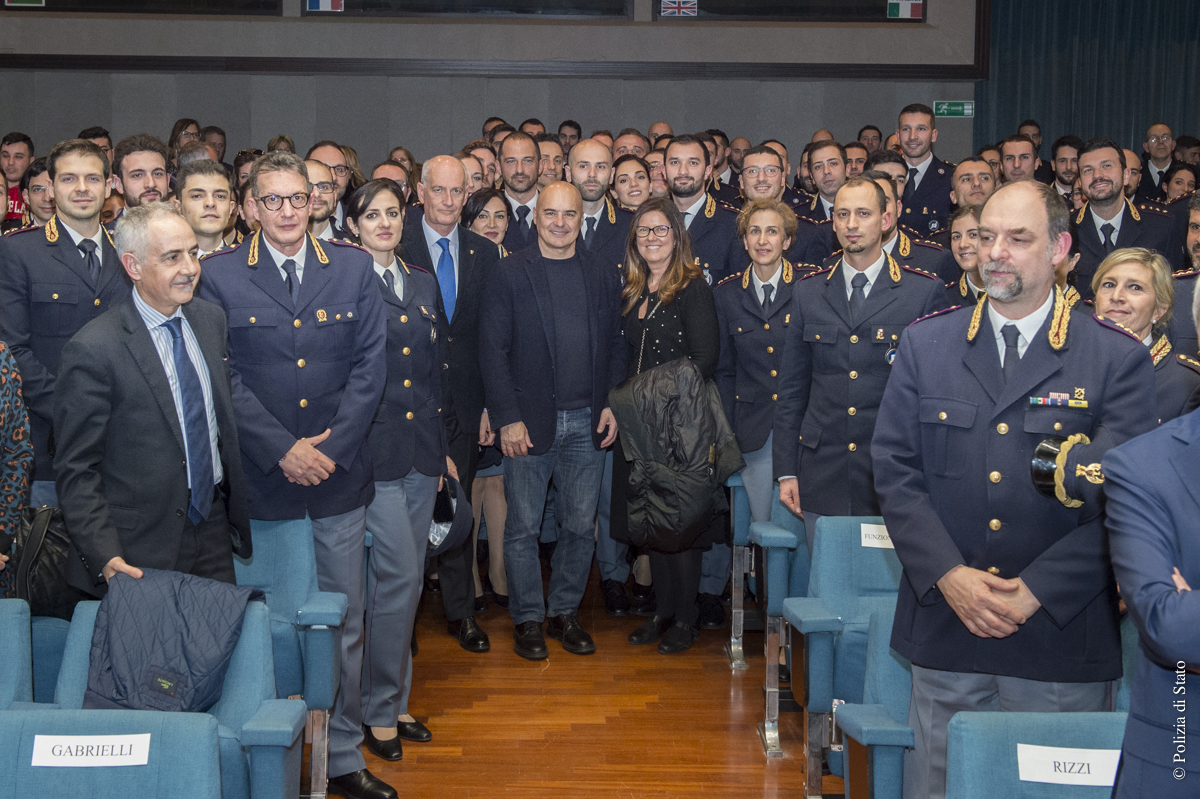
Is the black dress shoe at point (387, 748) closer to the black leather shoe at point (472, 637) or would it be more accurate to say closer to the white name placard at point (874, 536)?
the black leather shoe at point (472, 637)

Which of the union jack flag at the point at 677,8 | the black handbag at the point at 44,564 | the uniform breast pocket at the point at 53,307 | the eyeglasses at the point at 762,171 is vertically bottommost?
the black handbag at the point at 44,564

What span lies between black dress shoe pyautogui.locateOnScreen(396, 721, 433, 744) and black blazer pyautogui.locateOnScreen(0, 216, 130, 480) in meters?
1.37

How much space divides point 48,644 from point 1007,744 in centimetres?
215

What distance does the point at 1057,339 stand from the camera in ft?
7.09

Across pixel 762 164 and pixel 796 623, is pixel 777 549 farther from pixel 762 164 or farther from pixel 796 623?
pixel 762 164

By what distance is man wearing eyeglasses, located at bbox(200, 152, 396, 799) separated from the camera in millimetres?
2984

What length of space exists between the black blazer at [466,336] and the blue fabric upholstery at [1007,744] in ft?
8.87

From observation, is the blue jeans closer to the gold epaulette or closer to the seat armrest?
the seat armrest

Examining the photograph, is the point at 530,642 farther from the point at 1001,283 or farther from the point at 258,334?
the point at 1001,283

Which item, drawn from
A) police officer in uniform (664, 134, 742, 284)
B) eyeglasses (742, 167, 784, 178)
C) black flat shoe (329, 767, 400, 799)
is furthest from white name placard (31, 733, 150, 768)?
eyeglasses (742, 167, 784, 178)

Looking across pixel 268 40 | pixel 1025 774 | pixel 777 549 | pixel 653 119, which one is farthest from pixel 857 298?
pixel 268 40

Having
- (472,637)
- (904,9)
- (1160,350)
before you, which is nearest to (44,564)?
(472,637)

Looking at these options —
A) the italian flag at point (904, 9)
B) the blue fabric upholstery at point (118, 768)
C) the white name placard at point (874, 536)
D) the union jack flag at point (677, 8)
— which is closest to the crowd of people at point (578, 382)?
the white name placard at point (874, 536)

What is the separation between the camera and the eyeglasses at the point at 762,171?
189 inches
